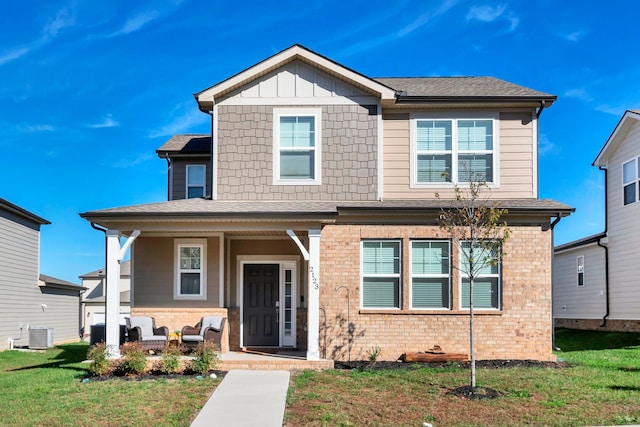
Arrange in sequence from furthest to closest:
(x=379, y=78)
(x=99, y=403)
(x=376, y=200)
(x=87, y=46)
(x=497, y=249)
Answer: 1. (x=87, y=46)
2. (x=379, y=78)
3. (x=376, y=200)
4. (x=497, y=249)
5. (x=99, y=403)

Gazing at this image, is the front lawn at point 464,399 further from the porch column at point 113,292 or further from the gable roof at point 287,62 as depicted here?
the gable roof at point 287,62

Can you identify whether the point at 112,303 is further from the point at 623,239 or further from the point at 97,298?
the point at 97,298

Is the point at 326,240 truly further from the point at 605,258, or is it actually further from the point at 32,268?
the point at 32,268

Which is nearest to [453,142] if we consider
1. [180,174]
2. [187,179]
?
[187,179]

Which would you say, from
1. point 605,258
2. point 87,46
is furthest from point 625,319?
point 87,46

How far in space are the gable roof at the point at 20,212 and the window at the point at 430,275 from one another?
13751 mm

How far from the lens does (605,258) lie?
2153cm

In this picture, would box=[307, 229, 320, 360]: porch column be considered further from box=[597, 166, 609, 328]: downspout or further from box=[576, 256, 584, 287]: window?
box=[576, 256, 584, 287]: window

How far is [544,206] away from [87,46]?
551 inches

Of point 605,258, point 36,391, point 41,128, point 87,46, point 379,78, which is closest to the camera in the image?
point 36,391

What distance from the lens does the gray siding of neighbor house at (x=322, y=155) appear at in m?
13.9

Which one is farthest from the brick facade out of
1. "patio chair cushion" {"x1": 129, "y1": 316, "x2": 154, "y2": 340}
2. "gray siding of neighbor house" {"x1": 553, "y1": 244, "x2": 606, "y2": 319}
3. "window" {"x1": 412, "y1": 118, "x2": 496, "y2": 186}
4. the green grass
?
"gray siding of neighbor house" {"x1": 553, "y1": 244, "x2": 606, "y2": 319}

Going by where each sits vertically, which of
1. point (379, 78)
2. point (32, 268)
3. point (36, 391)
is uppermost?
point (379, 78)

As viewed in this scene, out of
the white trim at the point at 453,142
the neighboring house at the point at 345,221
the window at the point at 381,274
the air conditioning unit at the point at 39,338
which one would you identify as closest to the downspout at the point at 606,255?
the neighboring house at the point at 345,221
